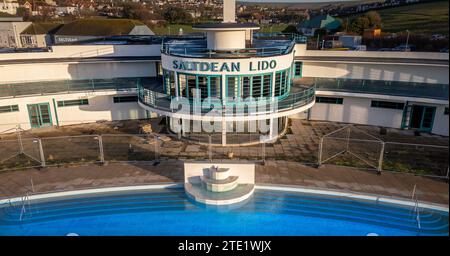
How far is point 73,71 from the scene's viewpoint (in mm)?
30859

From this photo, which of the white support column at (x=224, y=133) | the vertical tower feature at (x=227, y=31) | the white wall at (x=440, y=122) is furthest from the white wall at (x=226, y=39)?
the white wall at (x=440, y=122)

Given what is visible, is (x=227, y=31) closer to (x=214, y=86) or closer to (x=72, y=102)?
(x=214, y=86)

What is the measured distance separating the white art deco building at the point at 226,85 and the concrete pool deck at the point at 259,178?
4.68 meters

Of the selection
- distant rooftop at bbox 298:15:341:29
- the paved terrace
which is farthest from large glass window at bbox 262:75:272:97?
distant rooftop at bbox 298:15:341:29

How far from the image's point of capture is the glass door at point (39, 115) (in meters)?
29.0

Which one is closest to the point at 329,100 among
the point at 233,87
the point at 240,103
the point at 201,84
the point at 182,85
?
the point at 240,103

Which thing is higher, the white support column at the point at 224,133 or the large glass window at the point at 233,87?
the large glass window at the point at 233,87

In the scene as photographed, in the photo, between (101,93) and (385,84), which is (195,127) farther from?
(385,84)

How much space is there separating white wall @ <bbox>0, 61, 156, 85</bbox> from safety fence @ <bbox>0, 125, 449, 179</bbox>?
254 inches

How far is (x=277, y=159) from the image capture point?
74.1 ft

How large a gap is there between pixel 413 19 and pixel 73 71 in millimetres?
86887

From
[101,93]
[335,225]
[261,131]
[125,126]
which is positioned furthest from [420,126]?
[101,93]

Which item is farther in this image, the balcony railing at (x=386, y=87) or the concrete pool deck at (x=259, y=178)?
the balcony railing at (x=386, y=87)

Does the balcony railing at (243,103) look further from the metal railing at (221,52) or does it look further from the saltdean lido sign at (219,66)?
the metal railing at (221,52)
